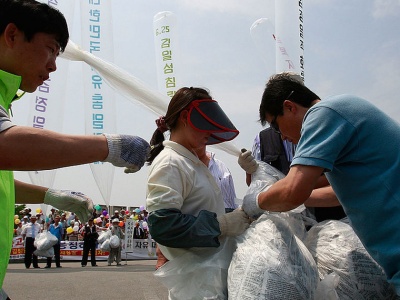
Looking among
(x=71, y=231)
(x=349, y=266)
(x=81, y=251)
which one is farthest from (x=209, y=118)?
(x=81, y=251)

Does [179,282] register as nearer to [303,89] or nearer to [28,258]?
[303,89]

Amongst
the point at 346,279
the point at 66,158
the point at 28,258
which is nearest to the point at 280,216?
the point at 346,279

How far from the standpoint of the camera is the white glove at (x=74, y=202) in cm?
186

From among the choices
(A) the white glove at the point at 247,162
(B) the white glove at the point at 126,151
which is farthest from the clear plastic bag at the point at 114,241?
(B) the white glove at the point at 126,151

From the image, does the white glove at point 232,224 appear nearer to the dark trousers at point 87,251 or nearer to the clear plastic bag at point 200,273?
the clear plastic bag at point 200,273

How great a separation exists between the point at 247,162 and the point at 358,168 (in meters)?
0.69

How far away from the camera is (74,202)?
6.12 ft

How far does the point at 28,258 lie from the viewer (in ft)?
43.7

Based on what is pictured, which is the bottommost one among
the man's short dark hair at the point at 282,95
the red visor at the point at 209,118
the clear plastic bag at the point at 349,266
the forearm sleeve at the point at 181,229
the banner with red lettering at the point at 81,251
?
the banner with red lettering at the point at 81,251

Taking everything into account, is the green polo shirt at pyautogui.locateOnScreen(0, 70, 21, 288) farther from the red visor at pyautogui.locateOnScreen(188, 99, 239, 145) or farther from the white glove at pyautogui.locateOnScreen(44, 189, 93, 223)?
the red visor at pyautogui.locateOnScreen(188, 99, 239, 145)

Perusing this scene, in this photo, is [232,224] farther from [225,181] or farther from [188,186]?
[225,181]

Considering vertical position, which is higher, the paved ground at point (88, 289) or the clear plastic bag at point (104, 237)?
the clear plastic bag at point (104, 237)

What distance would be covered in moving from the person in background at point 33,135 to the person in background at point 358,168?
0.56 metres

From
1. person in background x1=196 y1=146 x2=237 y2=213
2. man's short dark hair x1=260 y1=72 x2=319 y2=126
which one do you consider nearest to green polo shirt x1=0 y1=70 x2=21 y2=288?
man's short dark hair x1=260 y1=72 x2=319 y2=126
